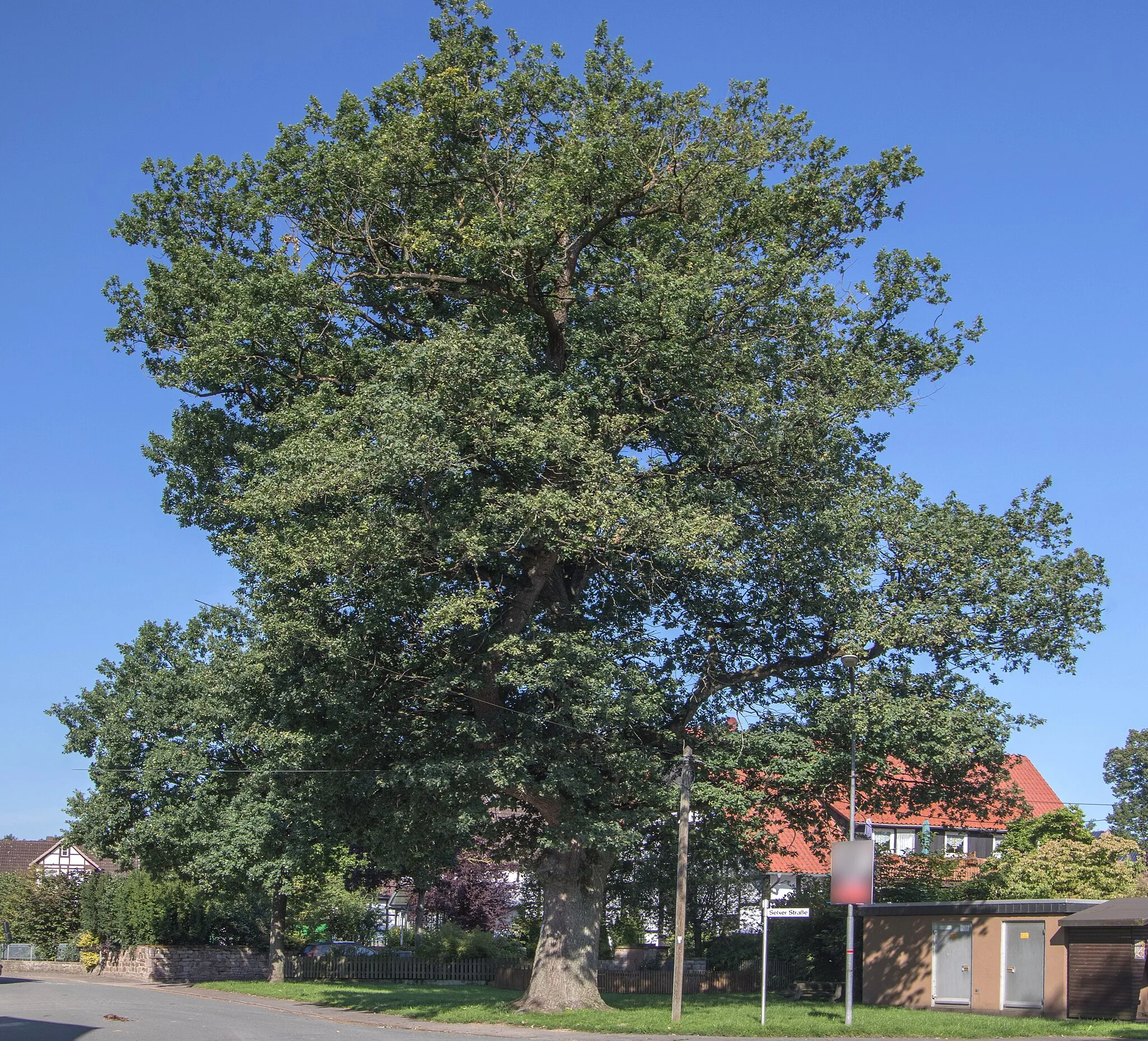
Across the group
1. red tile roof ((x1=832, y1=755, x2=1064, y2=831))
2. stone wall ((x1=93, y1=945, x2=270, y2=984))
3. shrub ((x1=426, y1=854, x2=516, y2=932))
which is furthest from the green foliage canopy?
stone wall ((x1=93, y1=945, x2=270, y2=984))

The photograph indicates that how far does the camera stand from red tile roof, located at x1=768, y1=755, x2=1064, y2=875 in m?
26.9

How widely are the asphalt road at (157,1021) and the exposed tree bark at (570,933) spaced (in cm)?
398

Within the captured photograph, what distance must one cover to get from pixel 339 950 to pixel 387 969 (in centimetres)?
677

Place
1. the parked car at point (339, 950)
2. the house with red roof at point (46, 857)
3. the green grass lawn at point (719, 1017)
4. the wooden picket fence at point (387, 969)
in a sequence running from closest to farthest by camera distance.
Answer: the green grass lawn at point (719, 1017)
the wooden picket fence at point (387, 969)
the parked car at point (339, 950)
the house with red roof at point (46, 857)

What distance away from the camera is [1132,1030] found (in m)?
20.6

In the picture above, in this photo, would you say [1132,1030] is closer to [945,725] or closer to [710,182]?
[945,725]

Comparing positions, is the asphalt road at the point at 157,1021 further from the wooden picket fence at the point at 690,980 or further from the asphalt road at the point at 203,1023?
the wooden picket fence at the point at 690,980

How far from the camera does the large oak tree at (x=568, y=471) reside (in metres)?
20.8

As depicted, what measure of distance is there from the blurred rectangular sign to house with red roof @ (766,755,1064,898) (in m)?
0.45

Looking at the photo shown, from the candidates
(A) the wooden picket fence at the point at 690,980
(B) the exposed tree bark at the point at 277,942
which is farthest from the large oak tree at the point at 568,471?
(B) the exposed tree bark at the point at 277,942

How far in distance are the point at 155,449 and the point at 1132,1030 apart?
22608 millimetres

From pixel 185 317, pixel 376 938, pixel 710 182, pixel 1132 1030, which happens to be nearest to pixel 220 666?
pixel 185 317

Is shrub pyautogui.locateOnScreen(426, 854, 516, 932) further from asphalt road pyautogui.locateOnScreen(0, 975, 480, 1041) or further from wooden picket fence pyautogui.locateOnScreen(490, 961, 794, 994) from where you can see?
Answer: asphalt road pyautogui.locateOnScreen(0, 975, 480, 1041)

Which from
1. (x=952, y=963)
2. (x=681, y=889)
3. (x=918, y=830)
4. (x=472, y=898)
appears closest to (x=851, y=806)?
(x=681, y=889)
